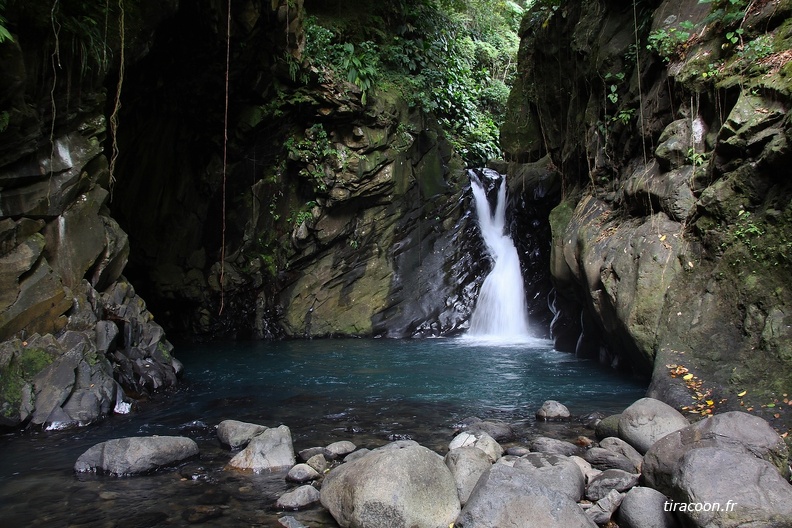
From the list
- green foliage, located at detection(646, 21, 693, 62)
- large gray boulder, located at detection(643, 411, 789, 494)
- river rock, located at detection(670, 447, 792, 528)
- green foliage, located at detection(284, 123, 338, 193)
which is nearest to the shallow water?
large gray boulder, located at detection(643, 411, 789, 494)

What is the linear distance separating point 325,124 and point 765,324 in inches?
457

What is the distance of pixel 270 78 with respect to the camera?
44.8 feet

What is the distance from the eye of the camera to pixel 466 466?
4887 mm

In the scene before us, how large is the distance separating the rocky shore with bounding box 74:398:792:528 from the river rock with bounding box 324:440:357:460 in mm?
13

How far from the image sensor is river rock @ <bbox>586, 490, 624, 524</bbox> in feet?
14.1

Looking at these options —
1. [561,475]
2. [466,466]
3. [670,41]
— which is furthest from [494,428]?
[670,41]

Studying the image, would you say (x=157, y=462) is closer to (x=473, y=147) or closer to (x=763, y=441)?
(x=763, y=441)

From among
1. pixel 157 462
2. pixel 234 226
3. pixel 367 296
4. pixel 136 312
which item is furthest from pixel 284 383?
pixel 234 226

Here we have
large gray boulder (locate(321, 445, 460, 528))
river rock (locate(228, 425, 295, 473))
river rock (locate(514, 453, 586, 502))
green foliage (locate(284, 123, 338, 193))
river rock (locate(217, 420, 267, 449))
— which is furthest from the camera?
green foliage (locate(284, 123, 338, 193))

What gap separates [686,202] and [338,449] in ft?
19.8

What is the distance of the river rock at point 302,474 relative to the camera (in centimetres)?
533

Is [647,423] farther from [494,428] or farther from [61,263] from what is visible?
[61,263]

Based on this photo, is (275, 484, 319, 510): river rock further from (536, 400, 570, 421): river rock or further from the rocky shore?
(536, 400, 570, 421): river rock

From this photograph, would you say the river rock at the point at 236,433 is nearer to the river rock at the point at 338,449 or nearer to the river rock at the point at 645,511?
the river rock at the point at 338,449
